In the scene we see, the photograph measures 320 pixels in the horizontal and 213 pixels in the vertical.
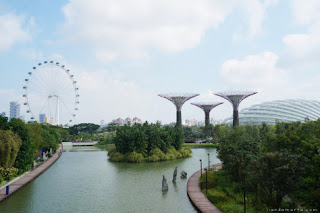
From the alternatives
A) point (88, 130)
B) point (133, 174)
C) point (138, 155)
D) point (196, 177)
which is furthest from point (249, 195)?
point (88, 130)

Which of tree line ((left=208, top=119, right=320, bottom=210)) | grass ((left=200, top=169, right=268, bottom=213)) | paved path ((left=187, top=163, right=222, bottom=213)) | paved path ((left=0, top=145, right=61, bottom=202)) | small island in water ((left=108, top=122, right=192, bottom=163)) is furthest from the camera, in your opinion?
small island in water ((left=108, top=122, right=192, bottom=163))

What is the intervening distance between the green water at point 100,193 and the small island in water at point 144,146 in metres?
6.45

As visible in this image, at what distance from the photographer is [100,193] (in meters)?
22.5

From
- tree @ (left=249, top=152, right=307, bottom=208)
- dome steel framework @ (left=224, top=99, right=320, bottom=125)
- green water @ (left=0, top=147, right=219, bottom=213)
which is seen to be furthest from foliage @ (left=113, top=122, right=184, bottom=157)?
dome steel framework @ (left=224, top=99, right=320, bottom=125)

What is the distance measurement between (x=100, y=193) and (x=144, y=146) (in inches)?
724

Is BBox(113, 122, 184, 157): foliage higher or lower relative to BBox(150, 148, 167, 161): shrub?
higher

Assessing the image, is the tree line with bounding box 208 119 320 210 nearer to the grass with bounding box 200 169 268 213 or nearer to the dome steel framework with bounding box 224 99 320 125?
the grass with bounding box 200 169 268 213

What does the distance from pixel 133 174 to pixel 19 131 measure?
12314mm

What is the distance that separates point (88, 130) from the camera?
4505 inches

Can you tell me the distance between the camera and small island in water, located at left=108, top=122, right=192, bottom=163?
131ft

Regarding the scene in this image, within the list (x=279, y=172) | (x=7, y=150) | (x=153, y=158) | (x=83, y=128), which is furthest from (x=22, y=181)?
(x=83, y=128)

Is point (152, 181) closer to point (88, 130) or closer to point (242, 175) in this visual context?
point (242, 175)

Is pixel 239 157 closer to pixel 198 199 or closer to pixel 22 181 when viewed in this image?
pixel 198 199

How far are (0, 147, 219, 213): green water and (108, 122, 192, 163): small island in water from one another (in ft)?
21.1
